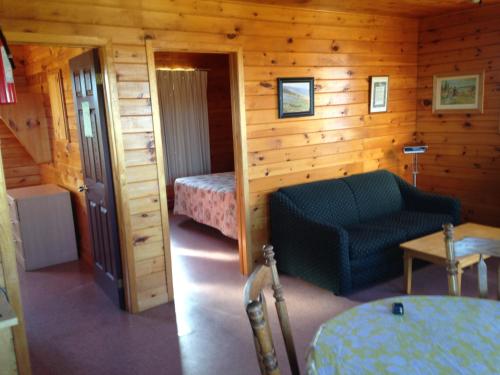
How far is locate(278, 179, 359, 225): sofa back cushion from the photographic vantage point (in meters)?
3.97

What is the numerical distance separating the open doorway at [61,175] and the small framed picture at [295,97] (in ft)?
5.45

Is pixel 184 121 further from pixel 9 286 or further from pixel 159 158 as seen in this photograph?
pixel 9 286

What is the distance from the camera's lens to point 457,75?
4.92 metres

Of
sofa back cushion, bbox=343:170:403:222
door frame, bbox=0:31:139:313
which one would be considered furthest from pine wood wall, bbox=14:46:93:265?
sofa back cushion, bbox=343:170:403:222

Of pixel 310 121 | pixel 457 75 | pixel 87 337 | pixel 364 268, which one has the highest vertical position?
pixel 457 75

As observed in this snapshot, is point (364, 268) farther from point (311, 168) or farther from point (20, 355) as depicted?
point (20, 355)

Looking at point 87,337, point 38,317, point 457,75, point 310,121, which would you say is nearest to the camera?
point 87,337

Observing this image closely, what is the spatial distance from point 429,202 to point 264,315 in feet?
12.0

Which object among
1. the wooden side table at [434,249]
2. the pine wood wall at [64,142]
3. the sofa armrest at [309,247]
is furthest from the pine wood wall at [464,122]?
the pine wood wall at [64,142]

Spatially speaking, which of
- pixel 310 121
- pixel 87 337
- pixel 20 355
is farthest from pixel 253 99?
pixel 20 355

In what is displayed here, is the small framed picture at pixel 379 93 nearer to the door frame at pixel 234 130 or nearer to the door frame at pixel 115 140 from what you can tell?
the door frame at pixel 234 130

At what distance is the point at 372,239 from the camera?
362 cm

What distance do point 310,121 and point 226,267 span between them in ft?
5.61

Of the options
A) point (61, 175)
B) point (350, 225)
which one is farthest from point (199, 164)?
point (350, 225)
